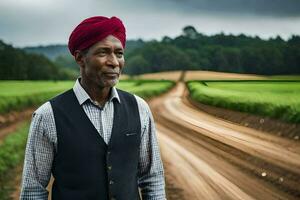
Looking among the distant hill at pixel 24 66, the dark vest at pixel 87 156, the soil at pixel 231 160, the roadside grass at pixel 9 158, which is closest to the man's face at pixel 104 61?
the dark vest at pixel 87 156

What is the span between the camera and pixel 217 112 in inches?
811

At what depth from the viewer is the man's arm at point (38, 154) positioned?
7.15ft

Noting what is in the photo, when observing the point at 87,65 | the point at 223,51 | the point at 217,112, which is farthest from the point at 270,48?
the point at 87,65

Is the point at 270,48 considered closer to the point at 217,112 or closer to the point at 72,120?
the point at 217,112

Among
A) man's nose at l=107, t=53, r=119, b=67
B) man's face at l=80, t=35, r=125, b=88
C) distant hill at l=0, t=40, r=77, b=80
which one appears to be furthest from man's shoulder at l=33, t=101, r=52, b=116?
distant hill at l=0, t=40, r=77, b=80

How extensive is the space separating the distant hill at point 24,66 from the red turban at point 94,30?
7187 cm

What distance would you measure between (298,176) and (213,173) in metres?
1.60

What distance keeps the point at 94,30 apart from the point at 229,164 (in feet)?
25.5

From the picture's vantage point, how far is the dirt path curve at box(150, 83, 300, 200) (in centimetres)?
761

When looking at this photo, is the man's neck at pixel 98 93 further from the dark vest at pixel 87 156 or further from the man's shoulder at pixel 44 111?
the man's shoulder at pixel 44 111

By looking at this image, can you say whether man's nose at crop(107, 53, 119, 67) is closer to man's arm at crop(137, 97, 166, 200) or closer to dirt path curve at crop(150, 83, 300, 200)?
man's arm at crop(137, 97, 166, 200)

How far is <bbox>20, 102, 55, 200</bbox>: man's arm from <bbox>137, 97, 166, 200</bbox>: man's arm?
20.3 inches

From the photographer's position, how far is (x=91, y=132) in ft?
7.20

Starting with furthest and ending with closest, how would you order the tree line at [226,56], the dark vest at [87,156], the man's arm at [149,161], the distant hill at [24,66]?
the distant hill at [24,66] < the tree line at [226,56] < the man's arm at [149,161] < the dark vest at [87,156]
